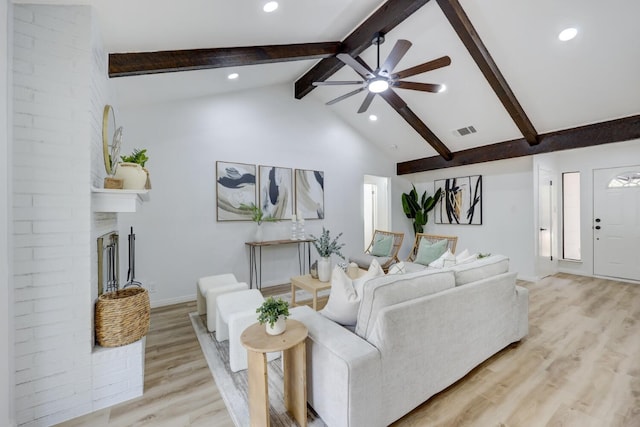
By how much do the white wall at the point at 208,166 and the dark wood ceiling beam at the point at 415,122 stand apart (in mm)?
1340

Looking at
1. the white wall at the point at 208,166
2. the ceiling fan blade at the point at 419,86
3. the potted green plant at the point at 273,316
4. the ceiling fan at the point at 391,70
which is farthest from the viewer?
the white wall at the point at 208,166

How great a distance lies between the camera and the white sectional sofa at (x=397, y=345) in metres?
1.51

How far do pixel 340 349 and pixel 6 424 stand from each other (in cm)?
189

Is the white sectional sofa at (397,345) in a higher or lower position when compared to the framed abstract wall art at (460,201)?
lower

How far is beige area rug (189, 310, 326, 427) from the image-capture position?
5.75 ft

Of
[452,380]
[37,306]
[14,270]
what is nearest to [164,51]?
[14,270]

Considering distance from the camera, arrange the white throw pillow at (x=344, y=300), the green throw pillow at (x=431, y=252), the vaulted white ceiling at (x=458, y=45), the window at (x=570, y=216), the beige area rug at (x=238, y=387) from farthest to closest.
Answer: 1. the window at (x=570, y=216)
2. the green throw pillow at (x=431, y=252)
3. the vaulted white ceiling at (x=458, y=45)
4. the white throw pillow at (x=344, y=300)
5. the beige area rug at (x=238, y=387)

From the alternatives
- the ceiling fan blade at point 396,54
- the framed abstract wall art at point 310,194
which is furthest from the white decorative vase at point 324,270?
the ceiling fan blade at point 396,54

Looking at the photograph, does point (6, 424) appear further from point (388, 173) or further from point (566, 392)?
point (388, 173)

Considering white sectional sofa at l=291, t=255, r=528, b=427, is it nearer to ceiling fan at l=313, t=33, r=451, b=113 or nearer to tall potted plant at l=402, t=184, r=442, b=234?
ceiling fan at l=313, t=33, r=451, b=113

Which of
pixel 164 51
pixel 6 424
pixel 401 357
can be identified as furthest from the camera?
pixel 164 51

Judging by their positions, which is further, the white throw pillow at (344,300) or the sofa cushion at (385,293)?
the white throw pillow at (344,300)

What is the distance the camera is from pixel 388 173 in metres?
6.64

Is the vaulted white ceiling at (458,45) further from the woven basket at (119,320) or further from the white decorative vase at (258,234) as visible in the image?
the white decorative vase at (258,234)
